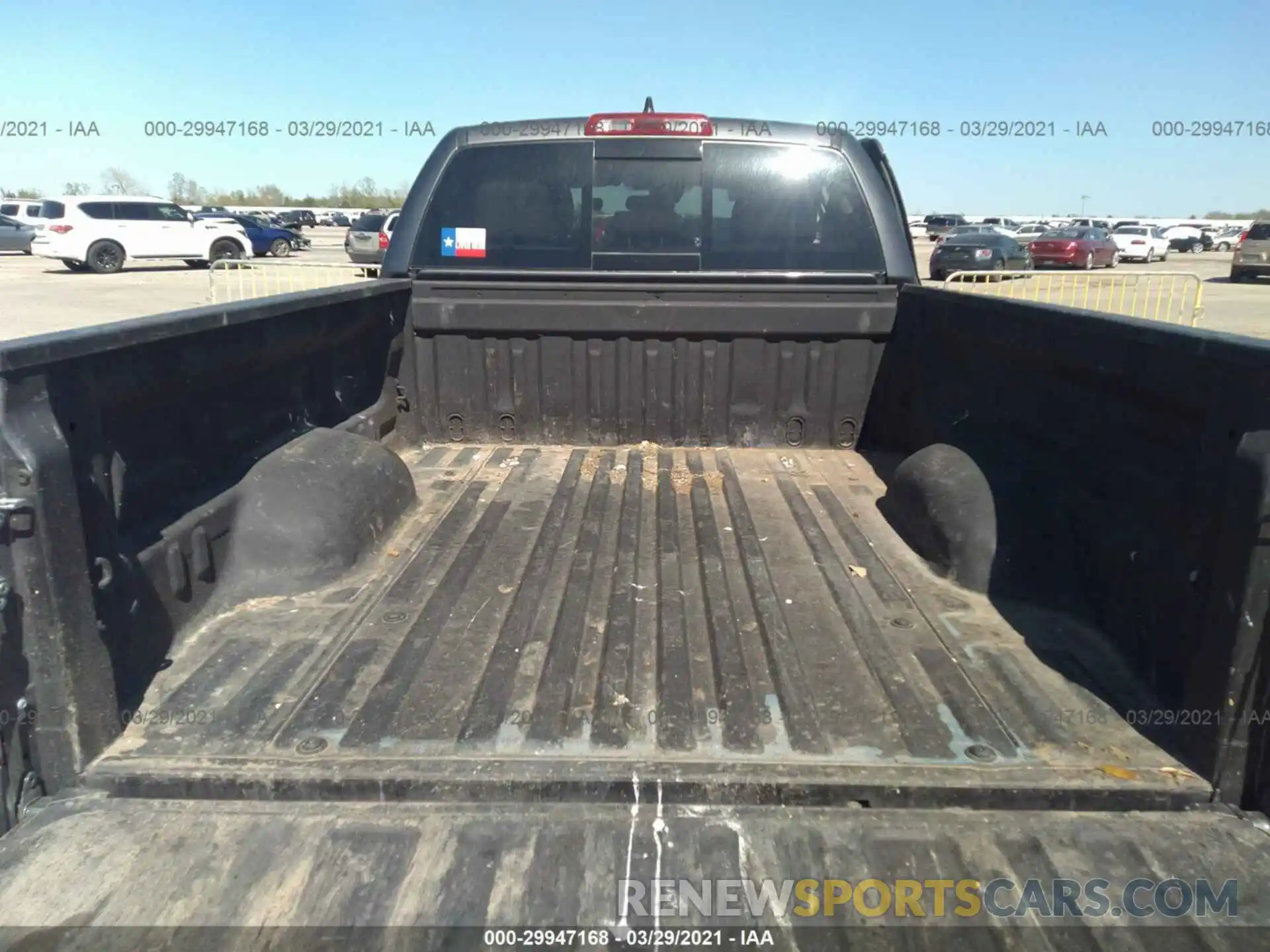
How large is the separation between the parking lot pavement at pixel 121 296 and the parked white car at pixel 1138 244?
7475mm

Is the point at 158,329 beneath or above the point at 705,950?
above

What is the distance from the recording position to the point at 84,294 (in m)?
20.1

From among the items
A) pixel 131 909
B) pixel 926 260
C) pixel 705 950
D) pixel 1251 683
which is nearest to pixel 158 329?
pixel 131 909

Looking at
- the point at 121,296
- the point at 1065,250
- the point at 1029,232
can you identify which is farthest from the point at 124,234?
the point at 1029,232

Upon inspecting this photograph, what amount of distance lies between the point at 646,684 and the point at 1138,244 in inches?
1839

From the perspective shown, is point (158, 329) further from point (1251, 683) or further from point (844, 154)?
point (844, 154)

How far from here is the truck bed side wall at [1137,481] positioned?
1.79m

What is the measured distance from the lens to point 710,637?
8.14 ft

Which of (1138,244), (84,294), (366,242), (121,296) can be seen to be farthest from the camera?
(1138,244)

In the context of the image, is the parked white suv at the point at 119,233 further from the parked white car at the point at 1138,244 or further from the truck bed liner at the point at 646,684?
the parked white car at the point at 1138,244

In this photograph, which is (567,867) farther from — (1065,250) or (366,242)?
(1065,250)

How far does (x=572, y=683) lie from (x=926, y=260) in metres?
37.0

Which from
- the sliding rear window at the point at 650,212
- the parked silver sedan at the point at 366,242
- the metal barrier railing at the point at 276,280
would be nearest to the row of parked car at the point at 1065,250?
the metal barrier railing at the point at 276,280

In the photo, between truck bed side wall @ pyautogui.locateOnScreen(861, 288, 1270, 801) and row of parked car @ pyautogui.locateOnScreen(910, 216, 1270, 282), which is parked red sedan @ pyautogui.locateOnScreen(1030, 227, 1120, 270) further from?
truck bed side wall @ pyautogui.locateOnScreen(861, 288, 1270, 801)
